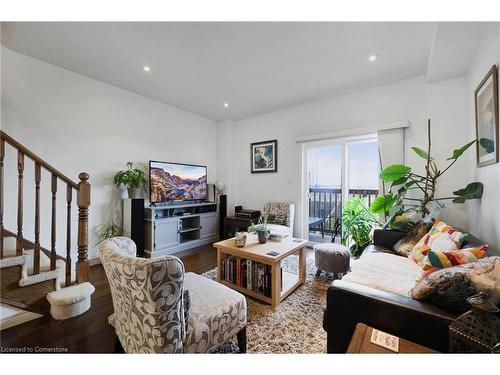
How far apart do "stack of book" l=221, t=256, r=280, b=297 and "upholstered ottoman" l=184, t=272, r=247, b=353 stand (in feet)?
2.28

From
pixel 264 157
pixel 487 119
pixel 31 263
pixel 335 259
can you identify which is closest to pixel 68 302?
pixel 31 263

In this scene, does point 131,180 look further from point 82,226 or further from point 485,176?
point 485,176

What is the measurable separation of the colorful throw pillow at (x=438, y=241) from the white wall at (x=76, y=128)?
149 inches

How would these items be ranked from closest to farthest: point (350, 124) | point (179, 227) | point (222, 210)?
point (350, 124) → point (179, 227) → point (222, 210)

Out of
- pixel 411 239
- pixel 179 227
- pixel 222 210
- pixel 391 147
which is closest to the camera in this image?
pixel 411 239

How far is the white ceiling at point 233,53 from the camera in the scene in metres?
1.96

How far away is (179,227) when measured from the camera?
3.55 meters

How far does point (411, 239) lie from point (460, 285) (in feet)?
4.54

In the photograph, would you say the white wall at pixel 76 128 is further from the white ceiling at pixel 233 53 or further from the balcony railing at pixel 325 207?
the balcony railing at pixel 325 207

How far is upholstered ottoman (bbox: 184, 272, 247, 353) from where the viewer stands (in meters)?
1.09
